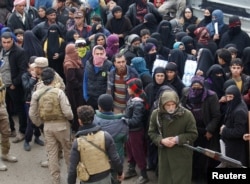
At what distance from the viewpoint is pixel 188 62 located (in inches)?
384

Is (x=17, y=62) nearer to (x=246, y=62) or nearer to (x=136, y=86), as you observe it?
(x=136, y=86)

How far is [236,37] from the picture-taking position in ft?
35.1

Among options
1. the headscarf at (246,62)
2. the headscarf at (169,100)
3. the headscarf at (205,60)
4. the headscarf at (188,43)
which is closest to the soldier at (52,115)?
the headscarf at (169,100)

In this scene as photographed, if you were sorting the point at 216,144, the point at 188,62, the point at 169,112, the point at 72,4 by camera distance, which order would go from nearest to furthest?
the point at 169,112
the point at 216,144
the point at 188,62
the point at 72,4

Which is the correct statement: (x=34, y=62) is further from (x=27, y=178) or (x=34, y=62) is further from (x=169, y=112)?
(x=169, y=112)

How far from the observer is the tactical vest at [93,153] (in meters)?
6.70

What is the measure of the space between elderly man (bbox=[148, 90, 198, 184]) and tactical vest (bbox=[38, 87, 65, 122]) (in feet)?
4.56

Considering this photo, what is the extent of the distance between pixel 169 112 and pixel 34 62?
111 inches

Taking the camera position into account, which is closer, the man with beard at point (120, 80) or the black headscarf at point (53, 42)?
the man with beard at point (120, 80)

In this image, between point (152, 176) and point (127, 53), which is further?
point (127, 53)

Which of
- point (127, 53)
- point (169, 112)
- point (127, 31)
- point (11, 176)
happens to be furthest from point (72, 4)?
point (169, 112)

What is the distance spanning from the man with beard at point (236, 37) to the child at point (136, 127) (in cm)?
295

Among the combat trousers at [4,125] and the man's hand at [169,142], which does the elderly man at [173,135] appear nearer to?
the man's hand at [169,142]

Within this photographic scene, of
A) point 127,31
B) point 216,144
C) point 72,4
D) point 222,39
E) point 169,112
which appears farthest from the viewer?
point 72,4
